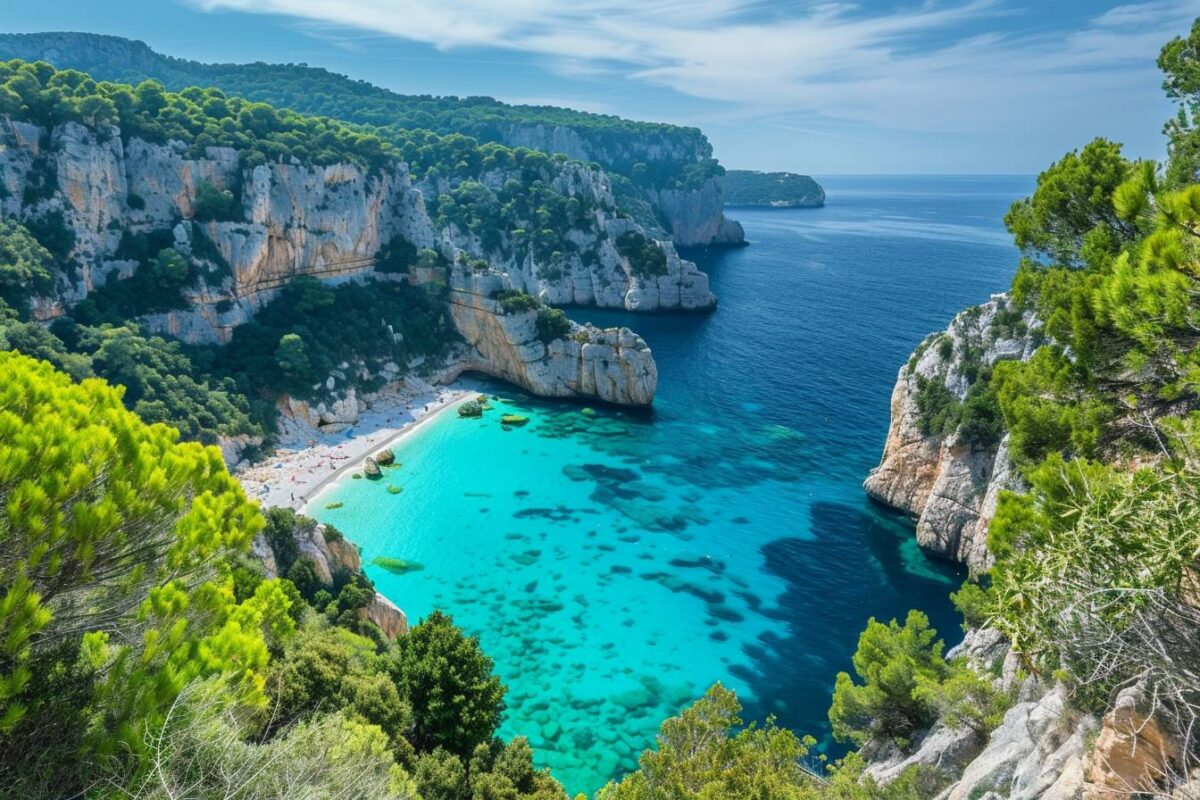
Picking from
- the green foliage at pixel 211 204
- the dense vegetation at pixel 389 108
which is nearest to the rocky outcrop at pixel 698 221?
the dense vegetation at pixel 389 108

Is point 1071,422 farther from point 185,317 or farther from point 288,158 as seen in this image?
point 288,158

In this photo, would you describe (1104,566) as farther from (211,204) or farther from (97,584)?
(211,204)

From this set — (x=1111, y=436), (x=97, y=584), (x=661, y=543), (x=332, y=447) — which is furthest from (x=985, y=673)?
(x=332, y=447)

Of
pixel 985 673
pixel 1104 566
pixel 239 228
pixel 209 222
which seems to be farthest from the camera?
pixel 239 228

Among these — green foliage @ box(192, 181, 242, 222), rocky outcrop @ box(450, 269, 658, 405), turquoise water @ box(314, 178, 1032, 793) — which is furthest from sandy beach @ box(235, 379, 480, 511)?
green foliage @ box(192, 181, 242, 222)

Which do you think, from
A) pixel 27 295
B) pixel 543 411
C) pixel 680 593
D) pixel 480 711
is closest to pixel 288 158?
pixel 27 295

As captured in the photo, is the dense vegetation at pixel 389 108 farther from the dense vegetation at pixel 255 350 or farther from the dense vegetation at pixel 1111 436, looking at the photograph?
the dense vegetation at pixel 1111 436
